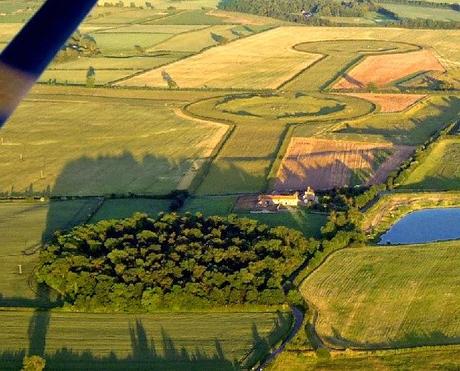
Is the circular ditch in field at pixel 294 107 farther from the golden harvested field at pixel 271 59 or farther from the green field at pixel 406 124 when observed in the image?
the golden harvested field at pixel 271 59

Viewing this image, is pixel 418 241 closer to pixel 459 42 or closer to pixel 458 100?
pixel 458 100

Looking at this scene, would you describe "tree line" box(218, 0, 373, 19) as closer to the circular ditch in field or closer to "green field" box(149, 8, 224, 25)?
"green field" box(149, 8, 224, 25)

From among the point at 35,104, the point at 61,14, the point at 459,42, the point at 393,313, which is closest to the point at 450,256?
the point at 393,313

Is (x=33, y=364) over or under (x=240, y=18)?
over

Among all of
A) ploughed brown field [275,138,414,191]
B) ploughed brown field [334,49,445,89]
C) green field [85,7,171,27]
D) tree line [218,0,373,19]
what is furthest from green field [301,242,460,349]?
tree line [218,0,373,19]

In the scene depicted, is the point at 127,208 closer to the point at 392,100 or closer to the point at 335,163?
the point at 335,163

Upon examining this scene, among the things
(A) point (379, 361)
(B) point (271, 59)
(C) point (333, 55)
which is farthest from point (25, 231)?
(C) point (333, 55)

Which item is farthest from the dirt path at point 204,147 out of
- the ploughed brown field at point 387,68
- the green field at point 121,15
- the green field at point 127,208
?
the green field at point 121,15
